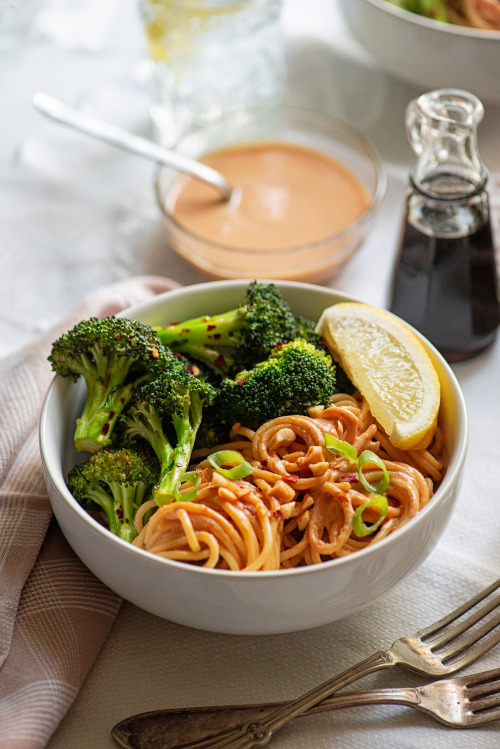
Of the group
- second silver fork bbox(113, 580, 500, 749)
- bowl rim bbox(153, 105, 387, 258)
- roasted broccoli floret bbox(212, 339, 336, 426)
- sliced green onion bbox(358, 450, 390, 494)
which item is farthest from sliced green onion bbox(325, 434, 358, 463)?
bowl rim bbox(153, 105, 387, 258)

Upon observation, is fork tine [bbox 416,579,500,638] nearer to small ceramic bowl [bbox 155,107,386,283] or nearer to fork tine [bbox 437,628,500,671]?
fork tine [bbox 437,628,500,671]

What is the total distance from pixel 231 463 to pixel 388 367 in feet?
1.42

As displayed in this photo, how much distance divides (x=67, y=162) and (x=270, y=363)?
1636 millimetres

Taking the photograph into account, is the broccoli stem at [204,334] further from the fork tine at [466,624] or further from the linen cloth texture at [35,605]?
the fork tine at [466,624]

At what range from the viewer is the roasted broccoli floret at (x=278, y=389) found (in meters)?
1.75

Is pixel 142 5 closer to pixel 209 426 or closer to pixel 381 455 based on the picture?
pixel 209 426

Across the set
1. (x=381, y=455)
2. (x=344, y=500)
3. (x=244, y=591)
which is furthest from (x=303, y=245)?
(x=244, y=591)

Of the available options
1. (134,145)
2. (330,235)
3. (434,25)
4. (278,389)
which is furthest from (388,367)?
(434,25)

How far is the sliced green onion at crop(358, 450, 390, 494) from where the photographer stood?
157cm

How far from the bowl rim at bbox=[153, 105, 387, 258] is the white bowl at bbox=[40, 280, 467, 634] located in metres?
0.81

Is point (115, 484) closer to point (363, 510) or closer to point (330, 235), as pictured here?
point (363, 510)

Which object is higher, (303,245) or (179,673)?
(303,245)

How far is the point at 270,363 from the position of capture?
71.6 inches

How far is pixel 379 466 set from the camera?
1.61 metres
